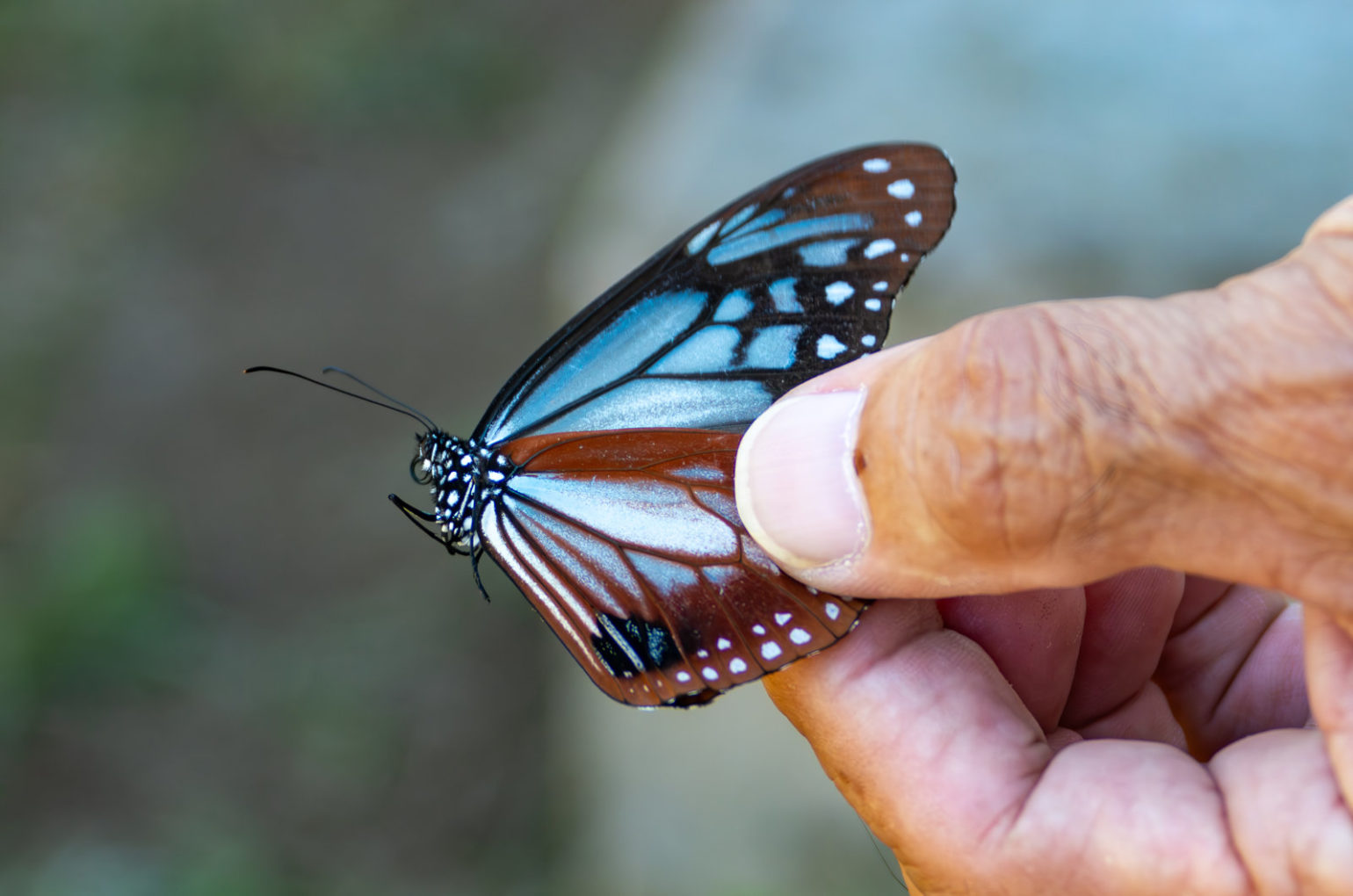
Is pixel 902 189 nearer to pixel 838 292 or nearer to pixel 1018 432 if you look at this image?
pixel 838 292

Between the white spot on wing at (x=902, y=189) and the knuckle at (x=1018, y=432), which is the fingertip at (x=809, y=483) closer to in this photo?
the knuckle at (x=1018, y=432)

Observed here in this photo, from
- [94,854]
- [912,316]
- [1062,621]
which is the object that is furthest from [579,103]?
[1062,621]

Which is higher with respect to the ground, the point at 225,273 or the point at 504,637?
the point at 225,273

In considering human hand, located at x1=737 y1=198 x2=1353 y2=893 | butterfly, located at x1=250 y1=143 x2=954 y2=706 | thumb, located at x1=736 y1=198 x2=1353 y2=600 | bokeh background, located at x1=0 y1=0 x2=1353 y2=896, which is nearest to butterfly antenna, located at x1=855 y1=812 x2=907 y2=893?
bokeh background, located at x1=0 y1=0 x2=1353 y2=896

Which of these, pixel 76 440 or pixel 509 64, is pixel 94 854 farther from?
pixel 509 64

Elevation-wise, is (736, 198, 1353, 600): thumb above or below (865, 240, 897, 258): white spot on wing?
below

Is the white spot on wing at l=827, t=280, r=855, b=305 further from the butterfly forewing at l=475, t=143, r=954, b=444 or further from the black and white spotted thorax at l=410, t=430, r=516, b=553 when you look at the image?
the black and white spotted thorax at l=410, t=430, r=516, b=553

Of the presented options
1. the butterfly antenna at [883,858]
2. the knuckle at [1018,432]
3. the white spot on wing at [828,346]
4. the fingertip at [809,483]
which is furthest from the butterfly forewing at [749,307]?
the butterfly antenna at [883,858]
